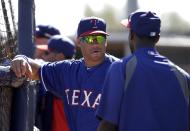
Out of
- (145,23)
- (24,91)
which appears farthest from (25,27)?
(145,23)

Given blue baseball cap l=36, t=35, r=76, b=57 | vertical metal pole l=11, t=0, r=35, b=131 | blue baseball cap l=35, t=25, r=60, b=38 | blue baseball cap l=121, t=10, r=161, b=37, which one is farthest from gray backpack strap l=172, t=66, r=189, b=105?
blue baseball cap l=35, t=25, r=60, b=38

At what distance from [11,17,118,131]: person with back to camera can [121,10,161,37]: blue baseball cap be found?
871mm

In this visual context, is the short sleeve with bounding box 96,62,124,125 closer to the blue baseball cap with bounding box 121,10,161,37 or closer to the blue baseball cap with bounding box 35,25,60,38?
the blue baseball cap with bounding box 121,10,161,37

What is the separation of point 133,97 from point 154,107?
0.14 meters

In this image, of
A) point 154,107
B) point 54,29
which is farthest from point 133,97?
point 54,29

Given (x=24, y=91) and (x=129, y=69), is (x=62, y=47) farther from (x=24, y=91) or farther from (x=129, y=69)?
(x=129, y=69)

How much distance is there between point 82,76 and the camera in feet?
17.8

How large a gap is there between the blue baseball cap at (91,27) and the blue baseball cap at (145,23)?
940 millimetres

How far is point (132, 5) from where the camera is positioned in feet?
85.8

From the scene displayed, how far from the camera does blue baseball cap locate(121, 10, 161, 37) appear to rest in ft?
14.7

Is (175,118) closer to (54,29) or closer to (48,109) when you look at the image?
(48,109)

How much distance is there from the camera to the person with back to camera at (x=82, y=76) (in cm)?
530

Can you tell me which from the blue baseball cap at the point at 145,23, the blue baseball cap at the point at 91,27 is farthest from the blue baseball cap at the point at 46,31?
the blue baseball cap at the point at 145,23

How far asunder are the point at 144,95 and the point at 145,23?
47 cm
